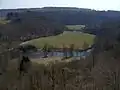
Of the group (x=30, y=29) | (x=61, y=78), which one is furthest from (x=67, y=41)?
(x=30, y=29)

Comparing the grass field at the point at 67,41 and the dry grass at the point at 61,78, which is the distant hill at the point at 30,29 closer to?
the grass field at the point at 67,41

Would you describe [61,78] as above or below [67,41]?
below

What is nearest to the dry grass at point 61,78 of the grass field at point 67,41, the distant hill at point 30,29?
the grass field at point 67,41

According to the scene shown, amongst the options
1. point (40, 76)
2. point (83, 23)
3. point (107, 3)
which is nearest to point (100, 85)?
point (40, 76)

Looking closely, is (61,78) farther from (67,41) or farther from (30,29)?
(30,29)

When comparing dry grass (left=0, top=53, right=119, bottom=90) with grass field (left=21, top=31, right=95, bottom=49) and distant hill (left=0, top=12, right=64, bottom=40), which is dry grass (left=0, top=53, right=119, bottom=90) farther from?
distant hill (left=0, top=12, right=64, bottom=40)

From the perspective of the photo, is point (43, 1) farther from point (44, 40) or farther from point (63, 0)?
point (44, 40)

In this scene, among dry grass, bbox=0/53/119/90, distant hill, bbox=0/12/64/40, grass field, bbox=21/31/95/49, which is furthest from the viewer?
distant hill, bbox=0/12/64/40

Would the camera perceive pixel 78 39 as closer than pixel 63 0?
Yes

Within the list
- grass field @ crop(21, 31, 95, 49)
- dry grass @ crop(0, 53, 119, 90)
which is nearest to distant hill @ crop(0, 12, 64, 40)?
grass field @ crop(21, 31, 95, 49)

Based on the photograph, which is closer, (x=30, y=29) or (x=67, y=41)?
(x=67, y=41)

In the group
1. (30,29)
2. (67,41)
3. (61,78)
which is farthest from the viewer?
(30,29)
